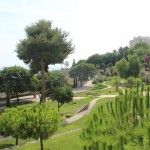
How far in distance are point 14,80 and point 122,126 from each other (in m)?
52.6

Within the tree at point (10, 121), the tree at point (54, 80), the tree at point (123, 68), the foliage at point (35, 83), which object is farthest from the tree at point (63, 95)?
the tree at point (123, 68)

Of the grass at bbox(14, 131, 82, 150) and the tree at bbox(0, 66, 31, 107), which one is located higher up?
the tree at bbox(0, 66, 31, 107)

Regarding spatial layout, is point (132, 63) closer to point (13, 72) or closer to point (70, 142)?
point (13, 72)

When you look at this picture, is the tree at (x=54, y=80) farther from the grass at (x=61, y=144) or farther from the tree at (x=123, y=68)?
the grass at (x=61, y=144)

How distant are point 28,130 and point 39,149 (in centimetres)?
286

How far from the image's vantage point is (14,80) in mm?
60625

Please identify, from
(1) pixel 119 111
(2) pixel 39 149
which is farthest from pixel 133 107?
(2) pixel 39 149

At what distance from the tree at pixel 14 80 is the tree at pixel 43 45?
13.2 meters

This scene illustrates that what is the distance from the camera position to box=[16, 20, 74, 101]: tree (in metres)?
45.2

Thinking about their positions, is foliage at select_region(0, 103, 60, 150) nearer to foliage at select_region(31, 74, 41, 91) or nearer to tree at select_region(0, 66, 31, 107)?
tree at select_region(0, 66, 31, 107)

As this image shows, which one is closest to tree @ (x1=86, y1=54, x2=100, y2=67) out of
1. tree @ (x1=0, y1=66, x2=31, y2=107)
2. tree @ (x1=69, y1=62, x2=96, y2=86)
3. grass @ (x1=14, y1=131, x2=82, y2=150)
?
tree @ (x1=69, y1=62, x2=96, y2=86)

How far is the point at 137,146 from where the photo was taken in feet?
28.3

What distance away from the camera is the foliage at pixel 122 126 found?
9219 millimetres

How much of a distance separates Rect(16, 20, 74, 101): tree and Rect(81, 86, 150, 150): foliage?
34663mm
